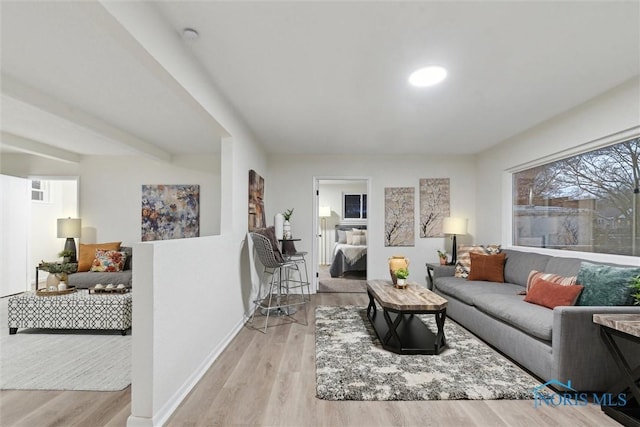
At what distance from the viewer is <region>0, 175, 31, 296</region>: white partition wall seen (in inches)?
189

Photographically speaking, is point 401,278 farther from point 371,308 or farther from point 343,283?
point 343,283

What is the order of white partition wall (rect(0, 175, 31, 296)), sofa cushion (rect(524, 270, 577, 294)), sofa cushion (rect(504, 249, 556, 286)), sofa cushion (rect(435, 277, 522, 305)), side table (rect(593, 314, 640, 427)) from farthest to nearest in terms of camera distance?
white partition wall (rect(0, 175, 31, 296)) → sofa cushion (rect(504, 249, 556, 286)) → sofa cushion (rect(435, 277, 522, 305)) → sofa cushion (rect(524, 270, 577, 294)) → side table (rect(593, 314, 640, 427))

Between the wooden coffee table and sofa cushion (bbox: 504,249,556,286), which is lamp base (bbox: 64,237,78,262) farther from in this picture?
sofa cushion (bbox: 504,249,556,286)

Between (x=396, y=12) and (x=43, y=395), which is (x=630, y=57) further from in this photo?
(x=43, y=395)

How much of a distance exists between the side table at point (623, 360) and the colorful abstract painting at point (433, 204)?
3.41m

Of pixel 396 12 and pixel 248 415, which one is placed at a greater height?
pixel 396 12

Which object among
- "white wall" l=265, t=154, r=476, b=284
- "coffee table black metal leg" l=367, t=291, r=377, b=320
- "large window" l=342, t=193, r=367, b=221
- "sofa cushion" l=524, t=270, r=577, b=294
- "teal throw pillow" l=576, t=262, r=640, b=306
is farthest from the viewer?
"large window" l=342, t=193, r=367, b=221

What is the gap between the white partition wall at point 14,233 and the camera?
15.8 ft

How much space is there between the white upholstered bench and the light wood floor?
3.42 feet

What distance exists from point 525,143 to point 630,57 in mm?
1819

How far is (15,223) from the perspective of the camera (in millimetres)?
4984

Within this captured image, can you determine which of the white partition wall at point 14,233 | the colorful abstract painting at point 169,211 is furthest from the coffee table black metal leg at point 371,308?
the white partition wall at point 14,233

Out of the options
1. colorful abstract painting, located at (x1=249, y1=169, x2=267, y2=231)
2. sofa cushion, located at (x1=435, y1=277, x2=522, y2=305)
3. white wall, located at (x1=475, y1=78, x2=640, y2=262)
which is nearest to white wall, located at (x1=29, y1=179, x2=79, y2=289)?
colorful abstract painting, located at (x1=249, y1=169, x2=267, y2=231)

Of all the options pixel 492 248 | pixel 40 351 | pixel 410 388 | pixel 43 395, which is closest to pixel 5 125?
pixel 40 351
